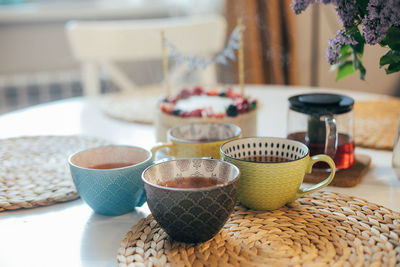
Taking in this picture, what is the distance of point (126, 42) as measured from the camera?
5.59ft

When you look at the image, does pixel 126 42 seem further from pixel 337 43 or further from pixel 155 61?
pixel 337 43

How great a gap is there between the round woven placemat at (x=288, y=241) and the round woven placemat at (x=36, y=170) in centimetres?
20

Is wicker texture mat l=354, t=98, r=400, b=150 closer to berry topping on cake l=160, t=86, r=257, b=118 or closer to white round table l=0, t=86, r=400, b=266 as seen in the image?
white round table l=0, t=86, r=400, b=266

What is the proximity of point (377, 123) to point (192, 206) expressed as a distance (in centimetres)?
68

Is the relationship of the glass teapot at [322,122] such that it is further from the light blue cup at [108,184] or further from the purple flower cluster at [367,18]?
the light blue cup at [108,184]

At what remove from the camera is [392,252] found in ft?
1.79

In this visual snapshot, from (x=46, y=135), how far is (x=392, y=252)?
0.79m

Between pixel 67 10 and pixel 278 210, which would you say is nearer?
pixel 278 210

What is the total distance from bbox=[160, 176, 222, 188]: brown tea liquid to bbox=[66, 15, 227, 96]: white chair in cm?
114

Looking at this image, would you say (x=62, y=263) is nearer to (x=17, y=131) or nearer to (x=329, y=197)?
(x=329, y=197)

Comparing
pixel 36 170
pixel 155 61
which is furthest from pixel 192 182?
pixel 155 61

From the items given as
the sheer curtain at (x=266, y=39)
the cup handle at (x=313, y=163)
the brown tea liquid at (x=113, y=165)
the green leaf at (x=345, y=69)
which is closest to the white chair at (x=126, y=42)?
the sheer curtain at (x=266, y=39)

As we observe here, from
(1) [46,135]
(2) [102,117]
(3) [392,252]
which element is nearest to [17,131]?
(1) [46,135]

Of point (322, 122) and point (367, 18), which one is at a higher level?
point (367, 18)
